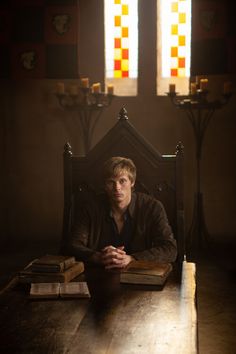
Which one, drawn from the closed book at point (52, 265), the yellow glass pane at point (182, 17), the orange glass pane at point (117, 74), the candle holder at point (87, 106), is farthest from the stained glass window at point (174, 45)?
the closed book at point (52, 265)

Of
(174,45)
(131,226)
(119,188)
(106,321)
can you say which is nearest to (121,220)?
(131,226)

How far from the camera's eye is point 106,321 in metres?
1.72

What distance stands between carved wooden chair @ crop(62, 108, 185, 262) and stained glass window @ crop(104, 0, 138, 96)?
144 inches

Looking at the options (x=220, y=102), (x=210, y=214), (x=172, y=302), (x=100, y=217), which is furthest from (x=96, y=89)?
(x=172, y=302)

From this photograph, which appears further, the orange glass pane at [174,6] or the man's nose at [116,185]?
the orange glass pane at [174,6]

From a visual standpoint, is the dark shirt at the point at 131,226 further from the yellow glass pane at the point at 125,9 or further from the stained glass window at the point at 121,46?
the yellow glass pane at the point at 125,9

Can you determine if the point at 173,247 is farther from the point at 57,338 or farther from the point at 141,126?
the point at 141,126

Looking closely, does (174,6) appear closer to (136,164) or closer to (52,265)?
(136,164)

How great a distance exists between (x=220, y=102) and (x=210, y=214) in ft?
4.04

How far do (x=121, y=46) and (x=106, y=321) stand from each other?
17.0ft

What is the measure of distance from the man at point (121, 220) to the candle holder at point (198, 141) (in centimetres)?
285

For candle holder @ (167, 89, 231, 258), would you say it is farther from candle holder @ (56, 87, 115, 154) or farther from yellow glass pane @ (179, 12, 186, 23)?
yellow glass pane @ (179, 12, 186, 23)

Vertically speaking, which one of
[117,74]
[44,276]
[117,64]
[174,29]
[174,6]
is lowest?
[44,276]

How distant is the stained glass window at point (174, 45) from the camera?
6.44 metres
